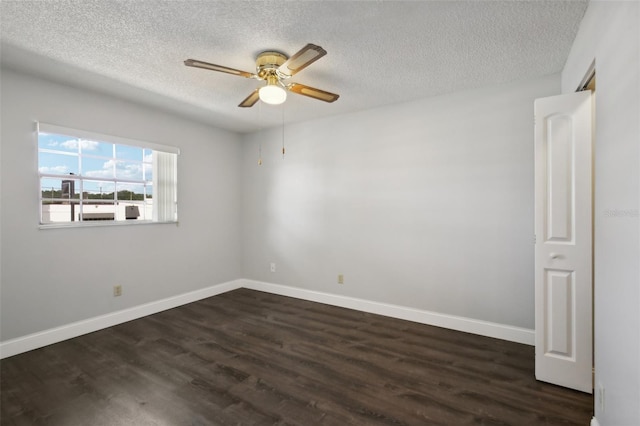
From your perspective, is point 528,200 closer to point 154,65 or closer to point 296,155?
point 296,155

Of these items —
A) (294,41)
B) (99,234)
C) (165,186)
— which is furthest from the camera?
(165,186)

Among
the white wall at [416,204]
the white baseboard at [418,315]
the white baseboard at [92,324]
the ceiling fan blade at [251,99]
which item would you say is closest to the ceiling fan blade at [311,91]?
the ceiling fan blade at [251,99]

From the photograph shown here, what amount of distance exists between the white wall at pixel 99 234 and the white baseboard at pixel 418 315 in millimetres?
1276

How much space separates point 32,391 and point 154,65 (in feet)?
9.00

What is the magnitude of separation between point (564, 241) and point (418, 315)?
178cm

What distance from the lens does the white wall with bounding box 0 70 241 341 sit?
2.75m

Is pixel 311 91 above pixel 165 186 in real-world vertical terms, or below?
above

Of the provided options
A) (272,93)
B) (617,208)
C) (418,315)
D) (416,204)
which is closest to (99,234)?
(272,93)

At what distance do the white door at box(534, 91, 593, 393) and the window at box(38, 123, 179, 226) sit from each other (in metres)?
4.14

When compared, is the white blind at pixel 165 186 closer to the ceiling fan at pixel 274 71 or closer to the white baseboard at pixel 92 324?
the white baseboard at pixel 92 324

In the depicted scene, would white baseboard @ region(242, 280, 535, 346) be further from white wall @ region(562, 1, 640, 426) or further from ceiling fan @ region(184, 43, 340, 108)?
ceiling fan @ region(184, 43, 340, 108)

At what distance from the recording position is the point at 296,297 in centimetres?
448

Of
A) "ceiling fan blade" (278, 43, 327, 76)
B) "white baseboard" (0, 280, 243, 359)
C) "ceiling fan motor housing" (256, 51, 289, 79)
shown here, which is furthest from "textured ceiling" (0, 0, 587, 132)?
"white baseboard" (0, 280, 243, 359)

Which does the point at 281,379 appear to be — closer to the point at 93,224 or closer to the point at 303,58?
the point at 303,58
